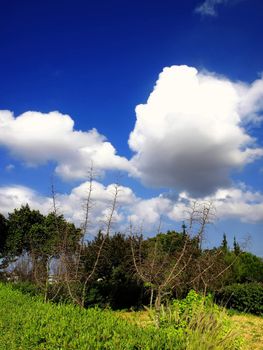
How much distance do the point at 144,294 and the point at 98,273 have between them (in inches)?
105

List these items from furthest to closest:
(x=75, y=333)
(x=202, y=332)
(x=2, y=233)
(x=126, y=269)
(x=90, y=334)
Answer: (x=2, y=233), (x=126, y=269), (x=202, y=332), (x=75, y=333), (x=90, y=334)

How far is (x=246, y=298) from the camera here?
71.1 feet

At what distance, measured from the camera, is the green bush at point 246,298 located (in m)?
21.4

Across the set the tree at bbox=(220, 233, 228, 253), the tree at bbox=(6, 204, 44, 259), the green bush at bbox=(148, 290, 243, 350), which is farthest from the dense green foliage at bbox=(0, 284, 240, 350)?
the tree at bbox=(6, 204, 44, 259)

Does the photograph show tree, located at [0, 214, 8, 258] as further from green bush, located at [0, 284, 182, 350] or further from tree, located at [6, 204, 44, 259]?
green bush, located at [0, 284, 182, 350]

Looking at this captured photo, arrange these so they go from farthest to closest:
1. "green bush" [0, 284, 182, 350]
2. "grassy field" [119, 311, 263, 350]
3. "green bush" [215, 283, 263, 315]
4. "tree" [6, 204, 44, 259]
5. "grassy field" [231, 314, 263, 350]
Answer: "tree" [6, 204, 44, 259]
"green bush" [215, 283, 263, 315]
"grassy field" [231, 314, 263, 350]
"grassy field" [119, 311, 263, 350]
"green bush" [0, 284, 182, 350]

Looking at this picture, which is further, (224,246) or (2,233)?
(2,233)

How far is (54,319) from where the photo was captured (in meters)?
7.34

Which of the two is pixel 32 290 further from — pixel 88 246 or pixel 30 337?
pixel 30 337

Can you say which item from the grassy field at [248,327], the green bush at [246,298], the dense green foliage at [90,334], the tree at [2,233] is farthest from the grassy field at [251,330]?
the tree at [2,233]

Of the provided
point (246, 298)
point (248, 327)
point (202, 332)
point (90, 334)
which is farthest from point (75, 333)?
point (246, 298)

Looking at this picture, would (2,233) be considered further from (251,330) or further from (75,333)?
(75,333)

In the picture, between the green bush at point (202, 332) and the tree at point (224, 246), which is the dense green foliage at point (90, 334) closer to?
the green bush at point (202, 332)

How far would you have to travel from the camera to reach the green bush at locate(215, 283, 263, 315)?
2144 centimetres
